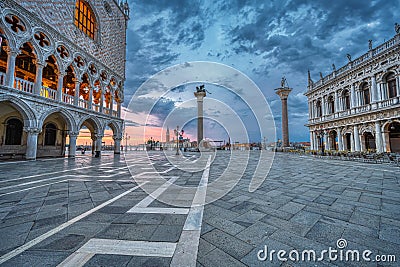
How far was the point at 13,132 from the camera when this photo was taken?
13938mm

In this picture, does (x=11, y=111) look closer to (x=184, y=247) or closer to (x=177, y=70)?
(x=177, y=70)

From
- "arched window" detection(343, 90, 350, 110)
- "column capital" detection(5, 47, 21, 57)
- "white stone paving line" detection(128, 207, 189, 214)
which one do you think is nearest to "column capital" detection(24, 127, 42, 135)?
"column capital" detection(5, 47, 21, 57)

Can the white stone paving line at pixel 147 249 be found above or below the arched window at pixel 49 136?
below

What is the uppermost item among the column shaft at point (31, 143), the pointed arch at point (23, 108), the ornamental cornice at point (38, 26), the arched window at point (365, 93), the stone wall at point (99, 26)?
the stone wall at point (99, 26)

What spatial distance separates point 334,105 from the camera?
2650 centimetres

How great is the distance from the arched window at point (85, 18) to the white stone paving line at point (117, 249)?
19419mm

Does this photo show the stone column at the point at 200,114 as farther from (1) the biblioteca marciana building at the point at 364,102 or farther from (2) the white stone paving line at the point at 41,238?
(2) the white stone paving line at the point at 41,238

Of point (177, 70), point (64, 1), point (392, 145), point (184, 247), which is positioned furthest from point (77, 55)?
point (392, 145)

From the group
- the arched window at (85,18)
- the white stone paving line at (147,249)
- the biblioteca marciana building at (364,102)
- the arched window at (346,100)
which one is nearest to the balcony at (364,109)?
the biblioteca marciana building at (364,102)

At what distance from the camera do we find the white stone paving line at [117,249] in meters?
1.86

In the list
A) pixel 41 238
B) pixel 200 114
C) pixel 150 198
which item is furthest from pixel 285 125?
pixel 41 238

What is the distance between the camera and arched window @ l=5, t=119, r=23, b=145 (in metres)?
13.7

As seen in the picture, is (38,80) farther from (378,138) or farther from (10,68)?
(378,138)

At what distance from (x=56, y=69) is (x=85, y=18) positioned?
6502mm
